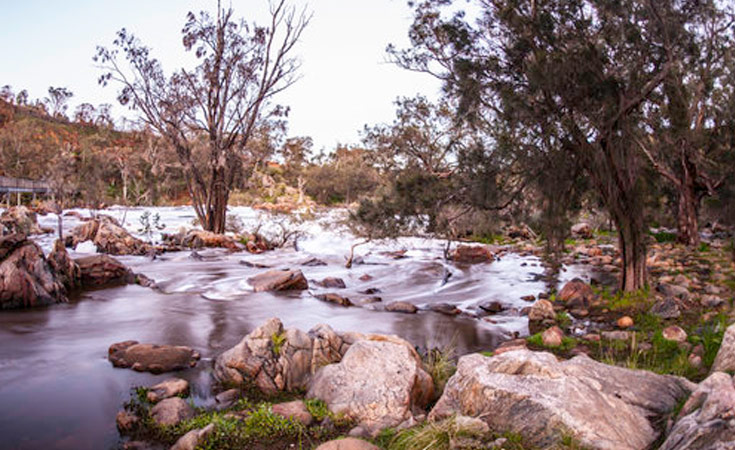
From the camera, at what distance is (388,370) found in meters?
5.07

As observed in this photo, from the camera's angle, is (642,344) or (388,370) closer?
(388,370)

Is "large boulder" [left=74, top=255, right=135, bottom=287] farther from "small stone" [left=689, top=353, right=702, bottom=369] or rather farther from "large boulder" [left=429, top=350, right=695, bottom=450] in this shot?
"small stone" [left=689, top=353, right=702, bottom=369]

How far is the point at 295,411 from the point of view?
468 cm

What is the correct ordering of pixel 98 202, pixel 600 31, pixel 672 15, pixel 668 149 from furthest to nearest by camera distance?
pixel 98 202
pixel 668 149
pixel 600 31
pixel 672 15

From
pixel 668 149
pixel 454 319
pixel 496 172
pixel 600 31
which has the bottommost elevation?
pixel 454 319

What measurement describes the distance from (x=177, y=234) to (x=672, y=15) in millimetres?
18705

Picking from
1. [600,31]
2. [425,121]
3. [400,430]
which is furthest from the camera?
[425,121]

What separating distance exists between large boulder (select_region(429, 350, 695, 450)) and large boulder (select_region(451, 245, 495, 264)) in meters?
13.8

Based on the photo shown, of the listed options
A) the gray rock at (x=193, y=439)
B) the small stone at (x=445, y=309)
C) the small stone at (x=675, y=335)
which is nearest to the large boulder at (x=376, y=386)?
the gray rock at (x=193, y=439)

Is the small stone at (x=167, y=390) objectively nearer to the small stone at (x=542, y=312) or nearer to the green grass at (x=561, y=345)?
the green grass at (x=561, y=345)

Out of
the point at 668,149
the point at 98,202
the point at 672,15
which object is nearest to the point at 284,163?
the point at 98,202

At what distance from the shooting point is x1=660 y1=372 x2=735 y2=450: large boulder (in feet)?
9.04

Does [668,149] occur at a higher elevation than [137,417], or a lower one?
higher

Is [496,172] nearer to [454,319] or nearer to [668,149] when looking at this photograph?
[454,319]
